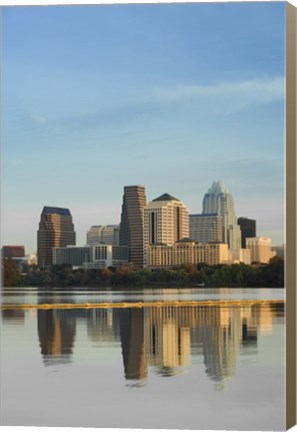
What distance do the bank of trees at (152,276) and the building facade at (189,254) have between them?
0.05 m

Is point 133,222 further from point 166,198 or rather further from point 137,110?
point 137,110

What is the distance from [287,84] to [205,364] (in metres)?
2.13

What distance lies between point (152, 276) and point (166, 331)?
1.62 feet

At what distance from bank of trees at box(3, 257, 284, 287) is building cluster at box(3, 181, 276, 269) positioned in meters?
0.06

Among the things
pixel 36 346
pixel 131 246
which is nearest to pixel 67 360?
pixel 36 346

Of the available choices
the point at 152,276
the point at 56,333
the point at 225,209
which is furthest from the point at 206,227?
the point at 56,333

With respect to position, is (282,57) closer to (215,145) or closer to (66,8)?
(215,145)

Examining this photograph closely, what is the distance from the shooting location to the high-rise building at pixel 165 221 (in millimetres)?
7117

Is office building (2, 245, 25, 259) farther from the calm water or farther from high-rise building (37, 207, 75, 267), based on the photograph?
the calm water

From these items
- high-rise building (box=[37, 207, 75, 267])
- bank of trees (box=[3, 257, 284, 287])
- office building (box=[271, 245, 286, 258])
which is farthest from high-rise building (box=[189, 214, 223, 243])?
high-rise building (box=[37, 207, 75, 267])

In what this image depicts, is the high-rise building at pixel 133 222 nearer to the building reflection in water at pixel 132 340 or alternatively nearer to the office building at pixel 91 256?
the office building at pixel 91 256

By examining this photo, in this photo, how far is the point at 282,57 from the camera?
21.7ft

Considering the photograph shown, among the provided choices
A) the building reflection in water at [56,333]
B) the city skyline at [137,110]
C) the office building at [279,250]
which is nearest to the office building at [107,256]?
the city skyline at [137,110]

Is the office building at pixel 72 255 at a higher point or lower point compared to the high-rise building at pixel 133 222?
Result: lower
